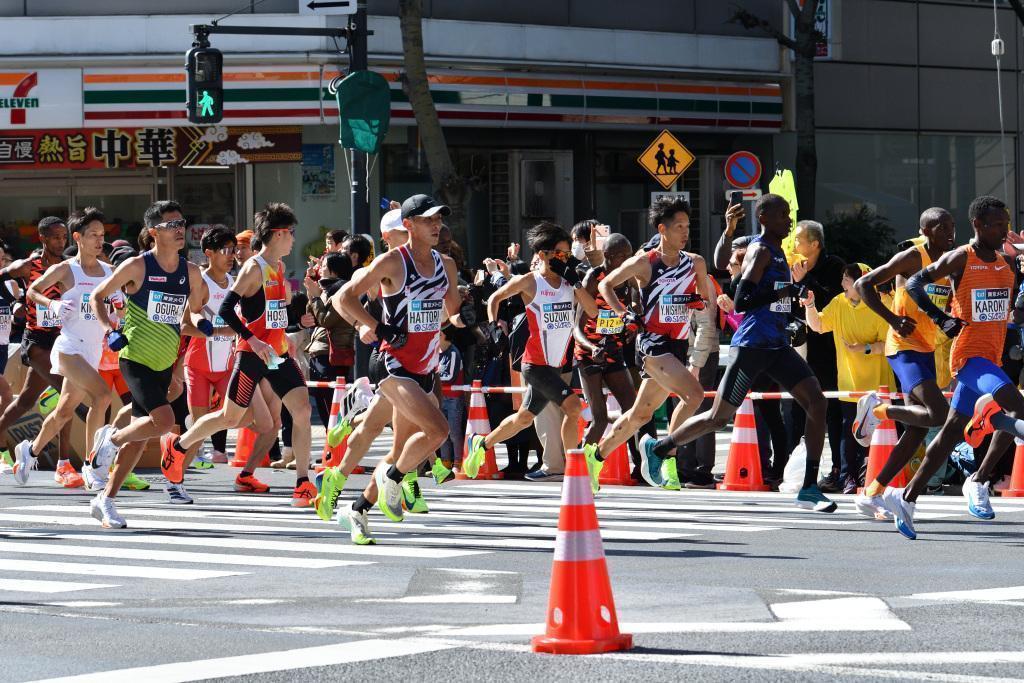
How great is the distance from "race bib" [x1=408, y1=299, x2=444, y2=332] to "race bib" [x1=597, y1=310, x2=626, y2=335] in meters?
3.33

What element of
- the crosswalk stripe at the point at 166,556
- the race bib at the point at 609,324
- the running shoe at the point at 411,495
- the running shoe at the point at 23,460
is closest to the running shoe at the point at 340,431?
the running shoe at the point at 411,495

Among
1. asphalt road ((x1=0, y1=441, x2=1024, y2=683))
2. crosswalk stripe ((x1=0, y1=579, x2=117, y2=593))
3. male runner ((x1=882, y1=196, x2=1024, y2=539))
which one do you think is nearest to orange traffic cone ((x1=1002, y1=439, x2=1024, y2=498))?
asphalt road ((x1=0, y1=441, x2=1024, y2=683))

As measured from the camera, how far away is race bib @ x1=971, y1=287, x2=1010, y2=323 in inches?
464

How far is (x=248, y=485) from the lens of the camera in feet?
52.1

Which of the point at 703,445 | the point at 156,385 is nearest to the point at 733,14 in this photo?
the point at 703,445

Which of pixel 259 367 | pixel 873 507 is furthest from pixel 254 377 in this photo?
pixel 873 507

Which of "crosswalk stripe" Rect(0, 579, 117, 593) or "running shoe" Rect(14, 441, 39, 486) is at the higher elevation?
"running shoe" Rect(14, 441, 39, 486)

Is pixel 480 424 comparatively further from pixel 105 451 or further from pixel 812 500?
pixel 812 500

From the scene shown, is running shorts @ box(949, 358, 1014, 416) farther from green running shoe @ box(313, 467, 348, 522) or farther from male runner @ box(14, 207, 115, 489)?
male runner @ box(14, 207, 115, 489)

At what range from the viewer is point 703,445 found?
53.8 feet

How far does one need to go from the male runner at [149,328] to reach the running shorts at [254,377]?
0.52 metres

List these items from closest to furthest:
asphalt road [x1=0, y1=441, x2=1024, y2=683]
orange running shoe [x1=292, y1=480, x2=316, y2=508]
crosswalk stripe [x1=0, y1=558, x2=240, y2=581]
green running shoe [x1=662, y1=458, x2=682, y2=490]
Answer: asphalt road [x1=0, y1=441, x2=1024, y2=683], crosswalk stripe [x1=0, y1=558, x2=240, y2=581], orange running shoe [x1=292, y1=480, x2=316, y2=508], green running shoe [x1=662, y1=458, x2=682, y2=490]

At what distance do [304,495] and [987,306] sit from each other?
5.21 meters

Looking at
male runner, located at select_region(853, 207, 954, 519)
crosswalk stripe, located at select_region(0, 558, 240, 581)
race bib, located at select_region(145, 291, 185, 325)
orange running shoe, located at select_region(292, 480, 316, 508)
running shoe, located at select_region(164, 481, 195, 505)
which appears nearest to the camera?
crosswalk stripe, located at select_region(0, 558, 240, 581)
